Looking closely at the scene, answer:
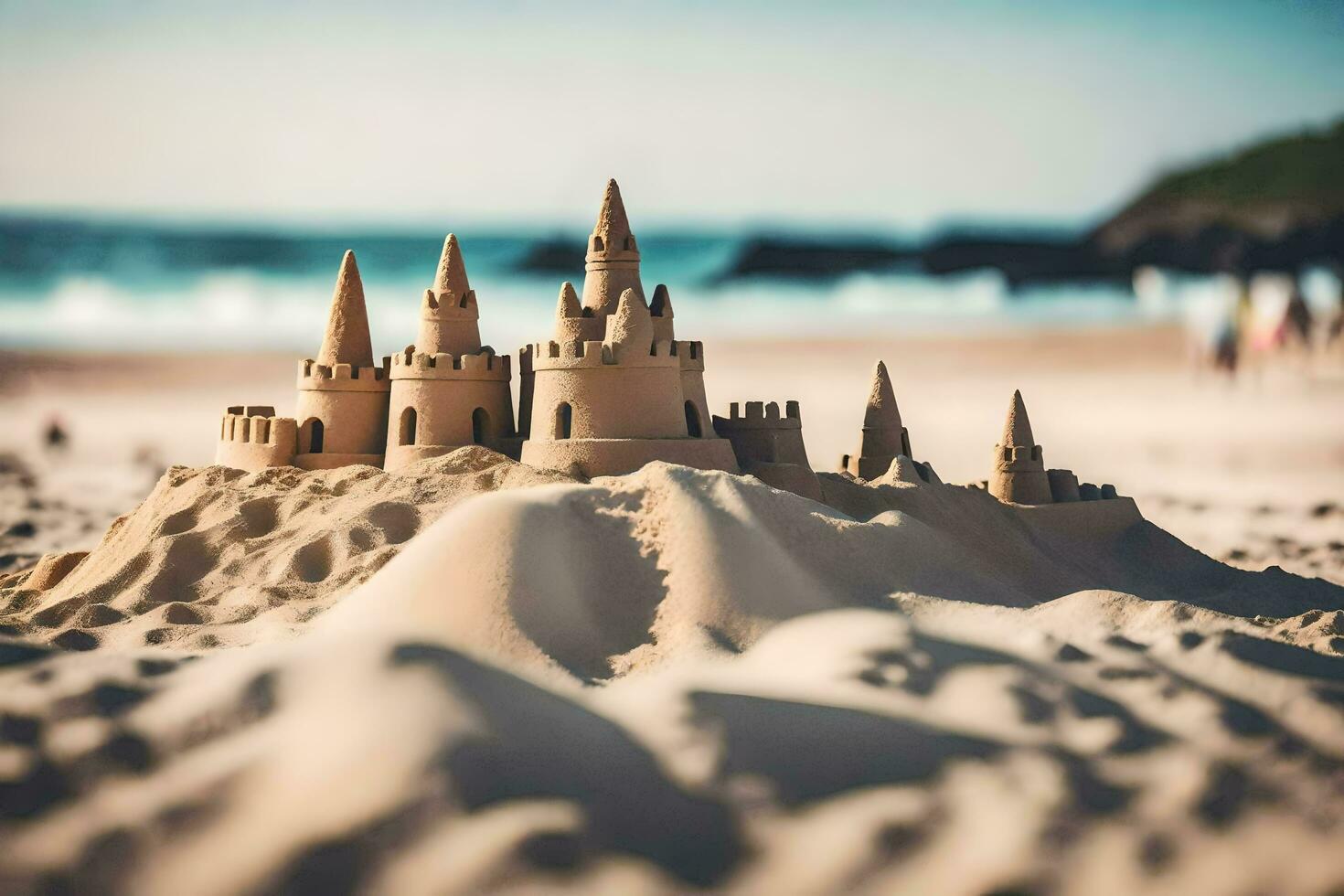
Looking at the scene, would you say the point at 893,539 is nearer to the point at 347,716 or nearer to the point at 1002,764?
the point at 1002,764

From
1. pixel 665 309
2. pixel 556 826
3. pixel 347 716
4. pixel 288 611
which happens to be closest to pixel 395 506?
pixel 288 611

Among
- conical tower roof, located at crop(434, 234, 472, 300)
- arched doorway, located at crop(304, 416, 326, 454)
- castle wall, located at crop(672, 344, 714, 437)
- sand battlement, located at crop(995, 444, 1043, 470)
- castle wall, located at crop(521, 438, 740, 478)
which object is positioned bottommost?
sand battlement, located at crop(995, 444, 1043, 470)

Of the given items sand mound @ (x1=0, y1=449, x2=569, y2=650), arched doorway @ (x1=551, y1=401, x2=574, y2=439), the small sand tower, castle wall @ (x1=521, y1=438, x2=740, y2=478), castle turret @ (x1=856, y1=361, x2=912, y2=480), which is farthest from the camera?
castle turret @ (x1=856, y1=361, x2=912, y2=480)

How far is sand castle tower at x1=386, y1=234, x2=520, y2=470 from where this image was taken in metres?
14.3

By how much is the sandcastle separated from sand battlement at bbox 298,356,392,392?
13mm

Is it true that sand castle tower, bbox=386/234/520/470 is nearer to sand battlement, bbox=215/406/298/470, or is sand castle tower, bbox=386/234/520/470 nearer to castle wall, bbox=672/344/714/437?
sand battlement, bbox=215/406/298/470

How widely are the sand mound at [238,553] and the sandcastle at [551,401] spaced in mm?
627

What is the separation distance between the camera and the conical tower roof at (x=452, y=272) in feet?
48.6

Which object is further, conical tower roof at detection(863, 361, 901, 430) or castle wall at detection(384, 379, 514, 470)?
conical tower roof at detection(863, 361, 901, 430)

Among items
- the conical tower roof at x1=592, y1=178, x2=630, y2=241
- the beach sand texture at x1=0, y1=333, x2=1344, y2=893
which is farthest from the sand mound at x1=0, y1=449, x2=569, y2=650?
the conical tower roof at x1=592, y1=178, x2=630, y2=241

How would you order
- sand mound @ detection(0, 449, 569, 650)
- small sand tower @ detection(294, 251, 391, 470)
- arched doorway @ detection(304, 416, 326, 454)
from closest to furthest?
sand mound @ detection(0, 449, 569, 650) → small sand tower @ detection(294, 251, 391, 470) → arched doorway @ detection(304, 416, 326, 454)

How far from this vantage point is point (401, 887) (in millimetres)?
6246

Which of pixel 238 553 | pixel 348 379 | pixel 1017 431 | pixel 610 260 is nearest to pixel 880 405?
pixel 1017 431

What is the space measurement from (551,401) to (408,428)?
190cm
